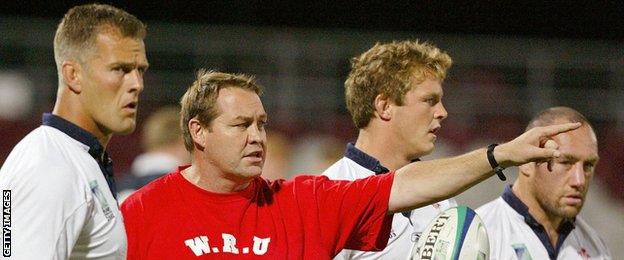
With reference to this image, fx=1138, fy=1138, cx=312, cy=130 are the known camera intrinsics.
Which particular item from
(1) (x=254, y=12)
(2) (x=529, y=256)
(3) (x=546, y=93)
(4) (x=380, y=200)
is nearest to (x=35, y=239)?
(4) (x=380, y=200)

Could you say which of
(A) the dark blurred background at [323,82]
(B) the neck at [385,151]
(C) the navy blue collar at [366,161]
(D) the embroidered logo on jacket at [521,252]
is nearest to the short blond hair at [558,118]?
(D) the embroidered logo on jacket at [521,252]

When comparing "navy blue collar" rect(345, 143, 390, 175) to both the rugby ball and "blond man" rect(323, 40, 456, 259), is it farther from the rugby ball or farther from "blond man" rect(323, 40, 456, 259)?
the rugby ball

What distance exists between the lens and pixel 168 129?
7219 millimetres

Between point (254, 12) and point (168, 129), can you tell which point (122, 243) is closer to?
point (168, 129)

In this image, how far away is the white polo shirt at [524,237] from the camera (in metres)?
5.02

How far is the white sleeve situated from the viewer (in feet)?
10.8

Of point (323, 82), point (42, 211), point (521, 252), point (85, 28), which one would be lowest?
point (42, 211)

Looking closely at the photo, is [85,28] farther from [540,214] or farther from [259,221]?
[540,214]

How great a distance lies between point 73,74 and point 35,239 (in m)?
0.71

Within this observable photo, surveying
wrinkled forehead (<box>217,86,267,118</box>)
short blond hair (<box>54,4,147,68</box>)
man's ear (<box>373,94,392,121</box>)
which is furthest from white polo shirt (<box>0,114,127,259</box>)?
man's ear (<box>373,94,392,121</box>)

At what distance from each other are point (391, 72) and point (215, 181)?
1.00m

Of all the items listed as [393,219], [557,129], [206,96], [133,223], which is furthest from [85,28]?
[557,129]

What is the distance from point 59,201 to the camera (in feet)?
11.0

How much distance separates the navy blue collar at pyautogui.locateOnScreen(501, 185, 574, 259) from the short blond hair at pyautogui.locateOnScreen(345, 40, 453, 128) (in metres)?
0.83
